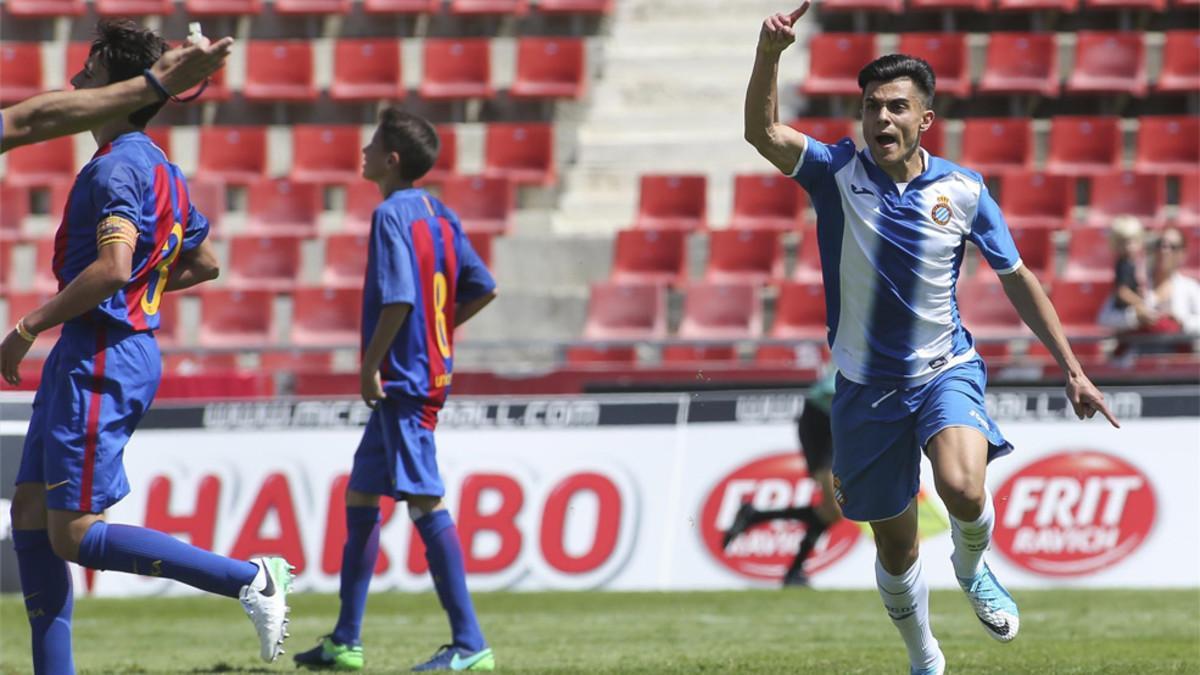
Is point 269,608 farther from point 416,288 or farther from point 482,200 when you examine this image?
point 482,200

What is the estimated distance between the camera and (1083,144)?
19.0m

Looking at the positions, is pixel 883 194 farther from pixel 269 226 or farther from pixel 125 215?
pixel 269 226

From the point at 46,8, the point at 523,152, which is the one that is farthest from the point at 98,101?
the point at 46,8

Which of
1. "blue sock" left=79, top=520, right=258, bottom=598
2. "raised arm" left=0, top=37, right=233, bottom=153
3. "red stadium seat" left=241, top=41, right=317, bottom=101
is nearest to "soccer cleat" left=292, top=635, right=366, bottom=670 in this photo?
"blue sock" left=79, top=520, right=258, bottom=598

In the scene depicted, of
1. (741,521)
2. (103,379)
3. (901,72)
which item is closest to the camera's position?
(103,379)

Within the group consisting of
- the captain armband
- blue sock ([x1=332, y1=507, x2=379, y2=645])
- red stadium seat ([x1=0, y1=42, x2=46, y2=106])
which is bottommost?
blue sock ([x1=332, y1=507, x2=379, y2=645])

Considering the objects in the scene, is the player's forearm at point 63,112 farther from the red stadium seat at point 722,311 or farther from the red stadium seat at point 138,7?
the red stadium seat at point 138,7

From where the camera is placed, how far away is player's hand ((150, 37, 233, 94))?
457cm

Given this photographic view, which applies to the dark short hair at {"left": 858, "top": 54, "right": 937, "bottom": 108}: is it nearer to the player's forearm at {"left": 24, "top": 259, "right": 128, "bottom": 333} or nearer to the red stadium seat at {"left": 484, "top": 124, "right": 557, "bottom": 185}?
the player's forearm at {"left": 24, "top": 259, "right": 128, "bottom": 333}

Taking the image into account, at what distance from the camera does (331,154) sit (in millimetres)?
20141

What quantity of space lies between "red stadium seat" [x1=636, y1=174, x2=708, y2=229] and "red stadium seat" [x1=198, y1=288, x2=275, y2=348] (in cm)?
393

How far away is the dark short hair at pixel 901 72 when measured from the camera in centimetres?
629

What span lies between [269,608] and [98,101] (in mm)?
2191

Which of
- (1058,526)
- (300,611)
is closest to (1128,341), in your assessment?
(1058,526)
